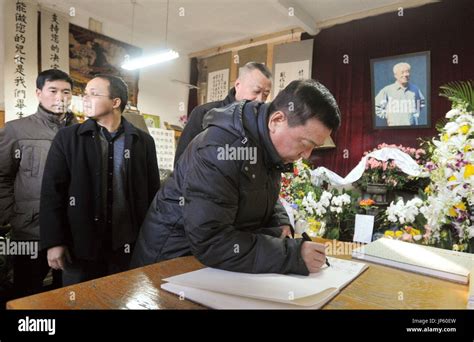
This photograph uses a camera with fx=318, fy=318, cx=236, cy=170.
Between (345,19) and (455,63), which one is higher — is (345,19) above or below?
above

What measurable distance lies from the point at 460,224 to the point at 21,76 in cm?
448

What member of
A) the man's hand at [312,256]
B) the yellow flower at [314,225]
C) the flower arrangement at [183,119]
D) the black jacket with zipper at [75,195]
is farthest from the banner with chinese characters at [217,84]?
the man's hand at [312,256]

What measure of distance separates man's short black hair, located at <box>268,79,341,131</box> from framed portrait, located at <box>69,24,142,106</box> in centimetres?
430

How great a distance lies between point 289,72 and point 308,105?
423 centimetres

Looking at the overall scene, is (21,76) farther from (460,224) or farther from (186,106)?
(460,224)

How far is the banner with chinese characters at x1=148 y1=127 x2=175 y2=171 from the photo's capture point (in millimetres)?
4867

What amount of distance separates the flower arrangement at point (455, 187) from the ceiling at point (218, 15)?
329 centimetres

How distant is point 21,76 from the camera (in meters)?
3.79

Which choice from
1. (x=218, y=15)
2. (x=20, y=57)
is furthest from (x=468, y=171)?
(x=20, y=57)

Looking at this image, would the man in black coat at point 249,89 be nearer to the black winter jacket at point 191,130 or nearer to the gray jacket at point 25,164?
the black winter jacket at point 191,130

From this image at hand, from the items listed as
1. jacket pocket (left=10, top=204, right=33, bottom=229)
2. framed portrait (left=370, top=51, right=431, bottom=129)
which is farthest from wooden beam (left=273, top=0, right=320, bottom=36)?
jacket pocket (left=10, top=204, right=33, bottom=229)
